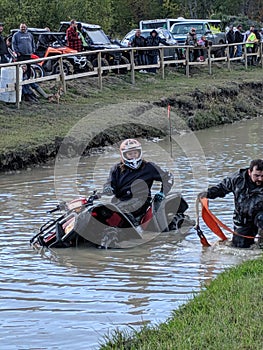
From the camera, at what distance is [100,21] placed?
50.8 meters

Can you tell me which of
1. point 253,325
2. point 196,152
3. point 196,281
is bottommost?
point 196,152

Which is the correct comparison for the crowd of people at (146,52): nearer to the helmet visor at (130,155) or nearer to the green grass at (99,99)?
the green grass at (99,99)

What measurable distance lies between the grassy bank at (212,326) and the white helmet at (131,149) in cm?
410

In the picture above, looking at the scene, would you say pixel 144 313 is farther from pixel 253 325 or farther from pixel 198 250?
pixel 198 250

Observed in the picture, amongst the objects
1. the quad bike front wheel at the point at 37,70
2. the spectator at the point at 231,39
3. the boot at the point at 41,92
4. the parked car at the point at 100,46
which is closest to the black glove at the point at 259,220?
the boot at the point at 41,92

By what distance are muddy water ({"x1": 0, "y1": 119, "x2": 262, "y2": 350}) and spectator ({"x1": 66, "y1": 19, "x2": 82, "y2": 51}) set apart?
12.6 metres

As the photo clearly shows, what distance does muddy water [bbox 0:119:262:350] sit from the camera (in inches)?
315

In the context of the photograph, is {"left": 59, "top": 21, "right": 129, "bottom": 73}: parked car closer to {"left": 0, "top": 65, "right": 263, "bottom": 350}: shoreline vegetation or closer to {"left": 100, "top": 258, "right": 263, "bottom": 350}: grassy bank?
{"left": 0, "top": 65, "right": 263, "bottom": 350}: shoreline vegetation

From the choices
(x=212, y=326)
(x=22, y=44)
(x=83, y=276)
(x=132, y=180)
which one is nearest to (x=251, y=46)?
(x=22, y=44)

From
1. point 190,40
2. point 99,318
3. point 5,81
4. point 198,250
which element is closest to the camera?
point 99,318

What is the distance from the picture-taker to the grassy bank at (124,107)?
20016mm

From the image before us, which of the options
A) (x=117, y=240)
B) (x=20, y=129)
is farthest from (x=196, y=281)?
(x=20, y=129)

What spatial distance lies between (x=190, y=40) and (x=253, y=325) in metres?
32.1

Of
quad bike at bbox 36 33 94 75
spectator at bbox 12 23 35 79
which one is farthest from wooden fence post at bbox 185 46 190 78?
spectator at bbox 12 23 35 79
